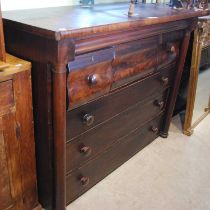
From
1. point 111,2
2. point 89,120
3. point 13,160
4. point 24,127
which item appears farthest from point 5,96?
point 111,2

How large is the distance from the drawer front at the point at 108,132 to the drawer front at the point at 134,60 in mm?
225

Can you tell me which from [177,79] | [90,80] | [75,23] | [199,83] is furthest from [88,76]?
[199,83]

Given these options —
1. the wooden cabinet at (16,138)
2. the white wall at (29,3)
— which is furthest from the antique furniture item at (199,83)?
the wooden cabinet at (16,138)

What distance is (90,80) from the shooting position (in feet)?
3.50

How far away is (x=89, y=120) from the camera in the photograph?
119 cm

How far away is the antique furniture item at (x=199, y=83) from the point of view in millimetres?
1798

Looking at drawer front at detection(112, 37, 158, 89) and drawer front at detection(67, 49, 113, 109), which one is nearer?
drawer front at detection(67, 49, 113, 109)

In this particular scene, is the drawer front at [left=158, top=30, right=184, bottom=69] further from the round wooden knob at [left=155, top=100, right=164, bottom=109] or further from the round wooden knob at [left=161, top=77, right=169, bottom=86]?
the round wooden knob at [left=155, top=100, right=164, bottom=109]

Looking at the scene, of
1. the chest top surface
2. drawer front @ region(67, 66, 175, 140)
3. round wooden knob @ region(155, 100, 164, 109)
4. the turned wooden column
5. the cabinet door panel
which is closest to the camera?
the chest top surface

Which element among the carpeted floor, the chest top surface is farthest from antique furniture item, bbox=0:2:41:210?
the carpeted floor

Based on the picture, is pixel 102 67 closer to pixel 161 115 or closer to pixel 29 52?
pixel 29 52

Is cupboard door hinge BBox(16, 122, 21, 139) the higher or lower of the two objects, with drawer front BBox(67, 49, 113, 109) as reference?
lower

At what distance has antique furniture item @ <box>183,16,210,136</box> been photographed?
1.80m

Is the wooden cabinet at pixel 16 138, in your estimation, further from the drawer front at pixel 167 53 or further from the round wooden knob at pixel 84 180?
the drawer front at pixel 167 53
